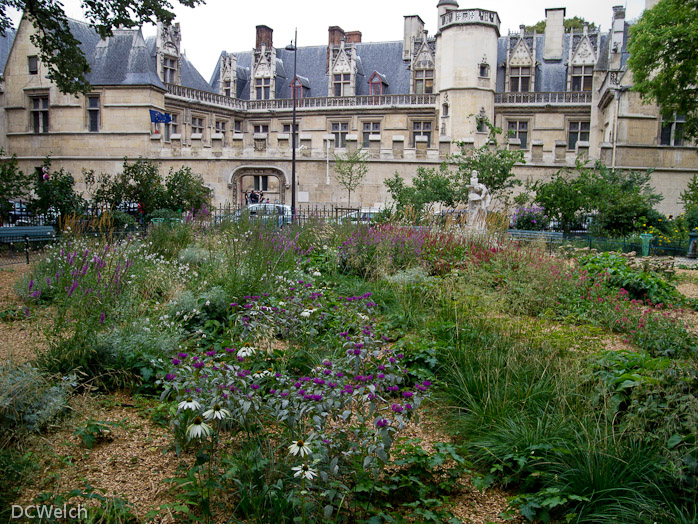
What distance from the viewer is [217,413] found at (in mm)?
2830

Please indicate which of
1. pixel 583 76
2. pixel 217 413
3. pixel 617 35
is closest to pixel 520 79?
pixel 583 76

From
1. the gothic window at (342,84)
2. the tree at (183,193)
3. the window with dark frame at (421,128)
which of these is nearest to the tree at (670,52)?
the window with dark frame at (421,128)

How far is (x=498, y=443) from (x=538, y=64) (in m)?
31.9

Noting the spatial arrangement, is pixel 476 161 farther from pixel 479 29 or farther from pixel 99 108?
pixel 99 108

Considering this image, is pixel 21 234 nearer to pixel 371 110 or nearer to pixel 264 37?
pixel 371 110

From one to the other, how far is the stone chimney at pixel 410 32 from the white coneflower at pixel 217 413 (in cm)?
3346

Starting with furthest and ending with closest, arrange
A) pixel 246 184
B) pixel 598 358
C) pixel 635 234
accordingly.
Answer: pixel 246 184 < pixel 635 234 < pixel 598 358

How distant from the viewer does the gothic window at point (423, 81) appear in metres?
31.8

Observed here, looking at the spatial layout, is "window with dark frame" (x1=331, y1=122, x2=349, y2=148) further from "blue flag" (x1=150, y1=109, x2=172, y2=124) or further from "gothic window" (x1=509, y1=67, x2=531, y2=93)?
"blue flag" (x1=150, y1=109, x2=172, y2=124)

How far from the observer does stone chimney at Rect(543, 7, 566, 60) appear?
1235 inches

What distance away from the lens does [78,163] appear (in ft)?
87.5

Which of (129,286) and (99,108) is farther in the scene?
(99,108)

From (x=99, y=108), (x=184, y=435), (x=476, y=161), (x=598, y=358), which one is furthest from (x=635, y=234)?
(x=99, y=108)

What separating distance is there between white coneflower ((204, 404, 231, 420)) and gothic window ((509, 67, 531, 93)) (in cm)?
3127
